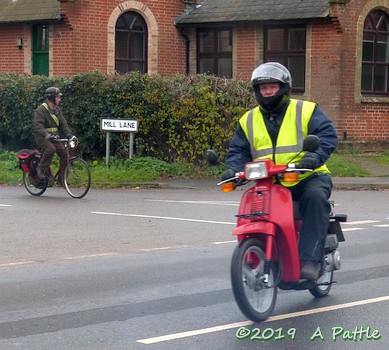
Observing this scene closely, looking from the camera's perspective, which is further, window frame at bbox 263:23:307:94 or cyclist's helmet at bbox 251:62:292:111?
window frame at bbox 263:23:307:94

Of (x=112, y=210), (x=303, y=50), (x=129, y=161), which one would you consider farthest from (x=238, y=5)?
(x=112, y=210)

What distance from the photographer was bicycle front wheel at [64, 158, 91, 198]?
58.2 ft

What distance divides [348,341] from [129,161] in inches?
615

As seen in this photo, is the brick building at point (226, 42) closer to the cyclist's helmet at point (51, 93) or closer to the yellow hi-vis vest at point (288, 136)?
the cyclist's helmet at point (51, 93)

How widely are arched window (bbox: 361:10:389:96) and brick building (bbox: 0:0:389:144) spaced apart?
0.09 ft

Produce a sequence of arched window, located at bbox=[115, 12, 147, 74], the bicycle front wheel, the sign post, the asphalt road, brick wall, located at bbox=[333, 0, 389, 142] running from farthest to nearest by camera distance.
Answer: arched window, located at bbox=[115, 12, 147, 74] < brick wall, located at bbox=[333, 0, 389, 142] < the sign post < the bicycle front wheel < the asphalt road

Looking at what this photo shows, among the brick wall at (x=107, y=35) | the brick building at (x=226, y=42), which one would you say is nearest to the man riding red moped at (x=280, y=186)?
the brick building at (x=226, y=42)

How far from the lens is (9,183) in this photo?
819 inches

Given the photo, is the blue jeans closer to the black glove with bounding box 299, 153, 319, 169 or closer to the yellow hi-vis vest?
the yellow hi-vis vest

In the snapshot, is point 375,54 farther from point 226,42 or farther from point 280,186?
point 280,186

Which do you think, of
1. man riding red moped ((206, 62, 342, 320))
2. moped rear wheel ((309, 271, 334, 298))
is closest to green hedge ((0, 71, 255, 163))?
moped rear wheel ((309, 271, 334, 298))

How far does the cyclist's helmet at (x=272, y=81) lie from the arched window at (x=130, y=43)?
2113 cm

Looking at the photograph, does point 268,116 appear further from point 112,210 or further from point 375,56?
point 375,56

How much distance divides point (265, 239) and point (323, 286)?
1289 mm
